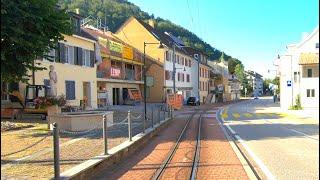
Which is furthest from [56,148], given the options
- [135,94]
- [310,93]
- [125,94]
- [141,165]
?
[310,93]

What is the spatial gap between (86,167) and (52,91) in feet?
53.5

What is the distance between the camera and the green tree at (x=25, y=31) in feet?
40.2

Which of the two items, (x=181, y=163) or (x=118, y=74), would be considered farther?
(x=118, y=74)

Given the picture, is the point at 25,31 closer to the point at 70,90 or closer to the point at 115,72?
the point at 70,90

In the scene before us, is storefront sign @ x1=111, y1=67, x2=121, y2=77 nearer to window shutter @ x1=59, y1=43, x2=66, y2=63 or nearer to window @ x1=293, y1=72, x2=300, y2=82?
window shutter @ x1=59, y1=43, x2=66, y2=63

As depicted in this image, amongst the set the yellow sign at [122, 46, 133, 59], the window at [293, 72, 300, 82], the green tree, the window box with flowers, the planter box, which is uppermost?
the yellow sign at [122, 46, 133, 59]

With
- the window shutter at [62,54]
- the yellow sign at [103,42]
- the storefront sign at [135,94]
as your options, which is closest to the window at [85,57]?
the window shutter at [62,54]

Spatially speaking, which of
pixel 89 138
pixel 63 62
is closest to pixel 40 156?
pixel 89 138

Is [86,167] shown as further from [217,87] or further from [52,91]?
[217,87]

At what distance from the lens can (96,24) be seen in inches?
2388

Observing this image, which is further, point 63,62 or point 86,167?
point 63,62

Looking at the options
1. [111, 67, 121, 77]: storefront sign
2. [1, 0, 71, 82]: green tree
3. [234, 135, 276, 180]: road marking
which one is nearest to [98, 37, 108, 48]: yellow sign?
[111, 67, 121, 77]: storefront sign

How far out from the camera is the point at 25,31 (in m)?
13.3

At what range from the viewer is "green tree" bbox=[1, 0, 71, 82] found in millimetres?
12242
